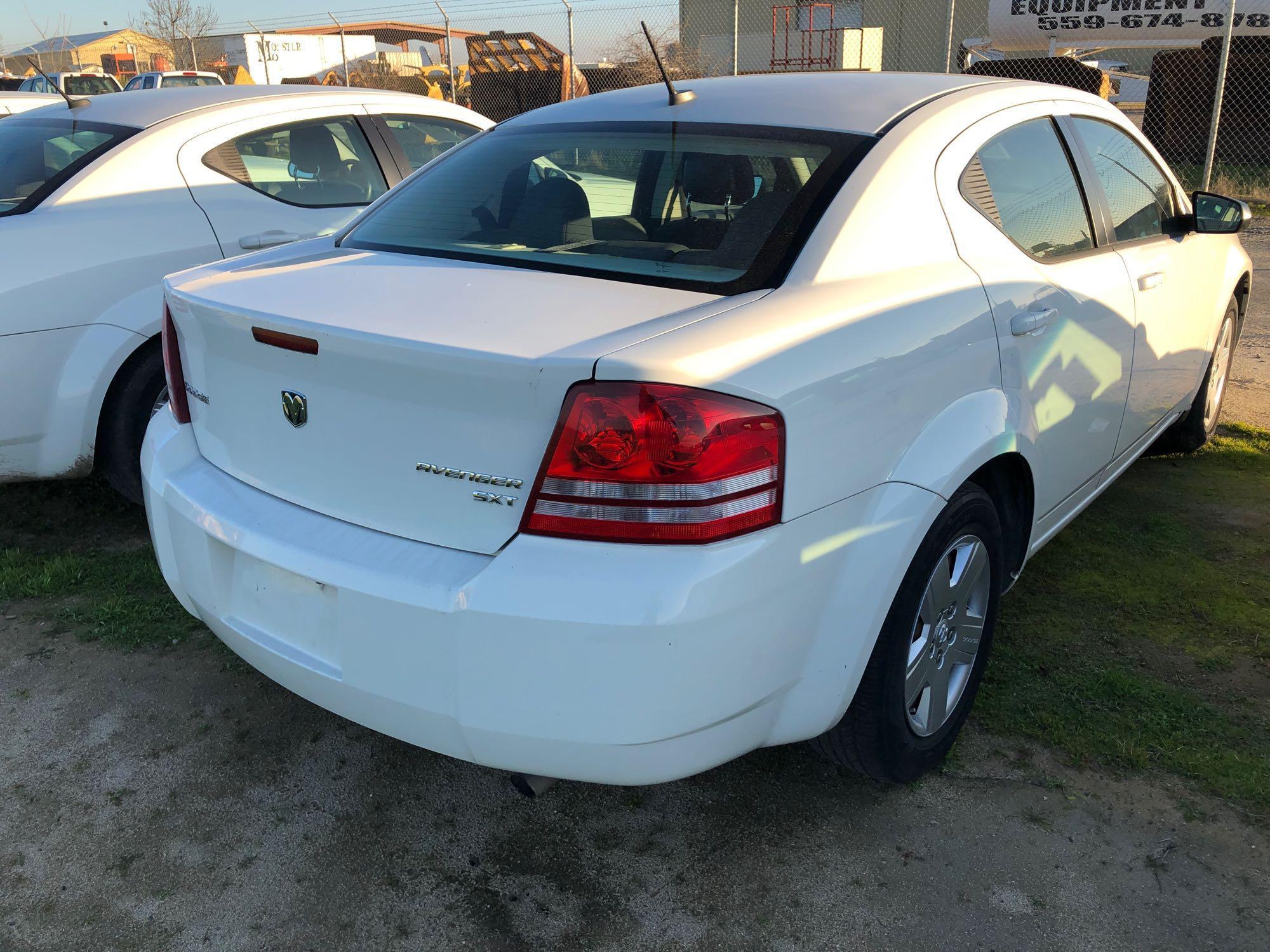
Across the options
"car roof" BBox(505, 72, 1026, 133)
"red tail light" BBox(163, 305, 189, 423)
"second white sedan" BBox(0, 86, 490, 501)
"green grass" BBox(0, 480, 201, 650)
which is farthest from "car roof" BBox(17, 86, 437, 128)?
"red tail light" BBox(163, 305, 189, 423)

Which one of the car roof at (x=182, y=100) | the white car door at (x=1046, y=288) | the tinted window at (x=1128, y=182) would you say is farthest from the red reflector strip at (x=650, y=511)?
the car roof at (x=182, y=100)

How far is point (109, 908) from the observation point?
85.8 inches

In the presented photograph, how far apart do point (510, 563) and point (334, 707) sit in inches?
23.0

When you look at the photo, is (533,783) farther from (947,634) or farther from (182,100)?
(182,100)

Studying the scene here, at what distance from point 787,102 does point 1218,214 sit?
6.60ft

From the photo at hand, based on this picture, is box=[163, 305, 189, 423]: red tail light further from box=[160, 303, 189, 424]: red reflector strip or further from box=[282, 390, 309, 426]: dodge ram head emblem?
box=[282, 390, 309, 426]: dodge ram head emblem

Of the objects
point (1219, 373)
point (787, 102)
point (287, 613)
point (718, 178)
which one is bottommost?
point (1219, 373)

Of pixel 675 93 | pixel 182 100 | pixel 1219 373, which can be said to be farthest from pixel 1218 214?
pixel 182 100

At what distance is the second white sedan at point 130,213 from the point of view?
3.69m

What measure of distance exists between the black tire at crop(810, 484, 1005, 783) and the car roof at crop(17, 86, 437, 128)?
3.73 meters

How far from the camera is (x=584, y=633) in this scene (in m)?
1.77

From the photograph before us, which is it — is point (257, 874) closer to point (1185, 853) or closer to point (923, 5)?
point (1185, 853)

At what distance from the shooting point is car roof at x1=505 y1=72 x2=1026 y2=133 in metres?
2.62

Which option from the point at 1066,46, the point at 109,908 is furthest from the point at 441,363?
the point at 1066,46
